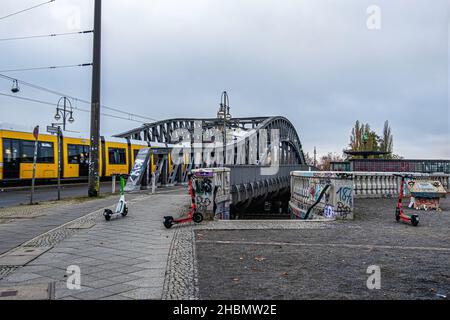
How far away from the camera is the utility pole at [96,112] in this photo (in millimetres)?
14430

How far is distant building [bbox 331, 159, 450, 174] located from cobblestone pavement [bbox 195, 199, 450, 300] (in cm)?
1965

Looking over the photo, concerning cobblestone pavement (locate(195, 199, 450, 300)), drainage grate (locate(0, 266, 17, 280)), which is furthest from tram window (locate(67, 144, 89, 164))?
drainage grate (locate(0, 266, 17, 280))

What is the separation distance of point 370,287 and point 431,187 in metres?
9.49

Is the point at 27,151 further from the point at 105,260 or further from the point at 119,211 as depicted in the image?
the point at 105,260

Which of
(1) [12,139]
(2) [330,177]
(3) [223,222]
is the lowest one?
(3) [223,222]

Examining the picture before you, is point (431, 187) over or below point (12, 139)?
below

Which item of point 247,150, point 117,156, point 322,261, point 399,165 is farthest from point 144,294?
point 247,150

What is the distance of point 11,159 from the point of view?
57.4 ft

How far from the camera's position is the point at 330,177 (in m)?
10.6

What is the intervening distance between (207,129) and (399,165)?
40147 mm

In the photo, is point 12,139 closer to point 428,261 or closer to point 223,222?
point 223,222

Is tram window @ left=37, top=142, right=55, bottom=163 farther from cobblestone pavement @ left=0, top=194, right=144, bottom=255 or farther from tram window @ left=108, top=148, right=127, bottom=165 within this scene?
cobblestone pavement @ left=0, top=194, right=144, bottom=255
